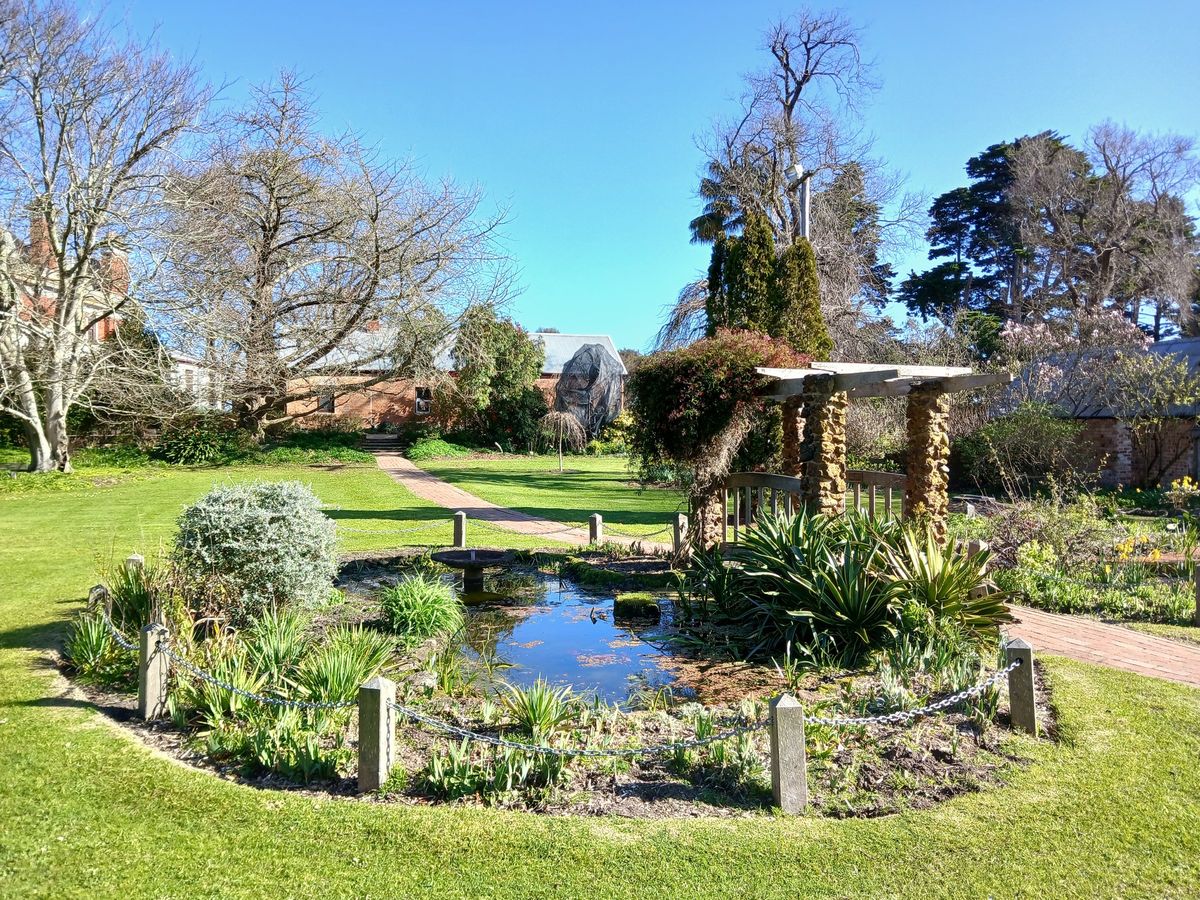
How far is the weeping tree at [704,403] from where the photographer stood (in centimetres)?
978

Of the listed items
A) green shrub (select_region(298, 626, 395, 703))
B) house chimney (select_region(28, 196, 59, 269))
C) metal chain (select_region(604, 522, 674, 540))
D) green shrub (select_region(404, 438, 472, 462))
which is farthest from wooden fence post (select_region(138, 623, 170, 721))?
green shrub (select_region(404, 438, 472, 462))

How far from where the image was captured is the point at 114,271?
2100 centimetres

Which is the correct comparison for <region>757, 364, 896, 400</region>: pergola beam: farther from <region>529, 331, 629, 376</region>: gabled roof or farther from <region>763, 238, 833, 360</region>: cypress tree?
<region>529, 331, 629, 376</region>: gabled roof

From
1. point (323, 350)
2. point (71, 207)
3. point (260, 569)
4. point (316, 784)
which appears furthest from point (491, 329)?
point (316, 784)

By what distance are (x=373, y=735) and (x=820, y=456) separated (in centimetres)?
590

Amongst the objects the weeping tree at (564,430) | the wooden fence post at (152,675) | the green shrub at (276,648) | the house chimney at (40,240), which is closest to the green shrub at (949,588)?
the green shrub at (276,648)

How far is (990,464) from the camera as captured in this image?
815 inches

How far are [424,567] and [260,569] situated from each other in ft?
13.5

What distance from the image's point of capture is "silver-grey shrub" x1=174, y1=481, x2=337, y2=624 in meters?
6.56

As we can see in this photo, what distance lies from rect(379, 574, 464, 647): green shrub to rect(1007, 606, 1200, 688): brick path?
519 centimetres

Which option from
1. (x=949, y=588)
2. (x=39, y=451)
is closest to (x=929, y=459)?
(x=949, y=588)

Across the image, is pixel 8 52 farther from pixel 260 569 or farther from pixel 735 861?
pixel 735 861

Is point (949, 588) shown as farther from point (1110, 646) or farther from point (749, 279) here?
point (749, 279)

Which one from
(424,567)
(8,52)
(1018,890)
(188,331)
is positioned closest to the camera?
(1018,890)
